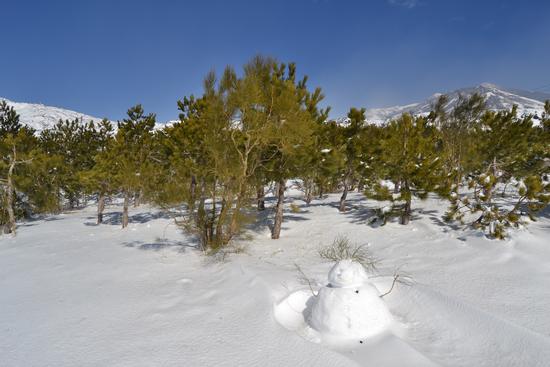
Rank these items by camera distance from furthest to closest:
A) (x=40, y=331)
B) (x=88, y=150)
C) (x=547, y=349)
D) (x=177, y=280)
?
1. (x=88, y=150)
2. (x=177, y=280)
3. (x=40, y=331)
4. (x=547, y=349)

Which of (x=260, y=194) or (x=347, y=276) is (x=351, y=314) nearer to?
(x=347, y=276)

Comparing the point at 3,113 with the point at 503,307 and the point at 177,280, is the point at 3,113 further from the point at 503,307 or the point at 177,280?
the point at 503,307

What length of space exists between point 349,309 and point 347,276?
0.43m

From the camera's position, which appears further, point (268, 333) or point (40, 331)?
point (40, 331)

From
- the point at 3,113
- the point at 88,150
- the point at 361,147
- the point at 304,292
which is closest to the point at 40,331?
the point at 304,292

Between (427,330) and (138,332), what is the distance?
404 centimetres

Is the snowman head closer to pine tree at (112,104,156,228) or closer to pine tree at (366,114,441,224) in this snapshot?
pine tree at (366,114,441,224)

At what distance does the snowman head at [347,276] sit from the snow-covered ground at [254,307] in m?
0.74

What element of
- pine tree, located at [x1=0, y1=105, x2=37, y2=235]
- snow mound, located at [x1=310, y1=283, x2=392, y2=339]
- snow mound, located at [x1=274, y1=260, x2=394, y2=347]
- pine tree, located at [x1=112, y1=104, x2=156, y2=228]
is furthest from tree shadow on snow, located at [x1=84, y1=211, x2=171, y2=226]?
snow mound, located at [x1=310, y1=283, x2=392, y2=339]

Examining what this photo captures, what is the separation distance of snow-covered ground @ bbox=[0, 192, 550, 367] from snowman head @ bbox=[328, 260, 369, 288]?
0.74 metres

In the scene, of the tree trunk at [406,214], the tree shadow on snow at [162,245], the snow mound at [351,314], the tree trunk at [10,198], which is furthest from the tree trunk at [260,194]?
the tree trunk at [10,198]

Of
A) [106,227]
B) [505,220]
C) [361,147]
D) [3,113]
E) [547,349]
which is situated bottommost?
[106,227]

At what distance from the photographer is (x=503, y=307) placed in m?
4.05

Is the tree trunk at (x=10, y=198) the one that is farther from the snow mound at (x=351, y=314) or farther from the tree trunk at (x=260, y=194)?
the snow mound at (x=351, y=314)
